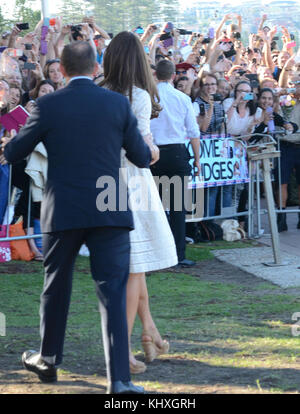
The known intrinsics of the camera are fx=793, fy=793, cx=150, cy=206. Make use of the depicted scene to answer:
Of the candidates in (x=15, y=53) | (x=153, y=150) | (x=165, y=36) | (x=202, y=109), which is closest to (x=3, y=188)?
(x=15, y=53)

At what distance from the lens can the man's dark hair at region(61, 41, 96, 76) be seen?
4.39 metres

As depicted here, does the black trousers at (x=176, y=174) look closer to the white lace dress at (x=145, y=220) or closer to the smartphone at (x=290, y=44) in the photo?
the white lace dress at (x=145, y=220)

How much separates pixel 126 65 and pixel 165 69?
3668mm

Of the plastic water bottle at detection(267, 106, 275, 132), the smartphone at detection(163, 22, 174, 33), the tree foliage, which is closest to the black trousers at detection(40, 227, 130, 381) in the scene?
the plastic water bottle at detection(267, 106, 275, 132)

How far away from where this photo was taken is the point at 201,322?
6418mm

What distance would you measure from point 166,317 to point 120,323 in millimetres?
2350

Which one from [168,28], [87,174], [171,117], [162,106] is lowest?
[87,174]

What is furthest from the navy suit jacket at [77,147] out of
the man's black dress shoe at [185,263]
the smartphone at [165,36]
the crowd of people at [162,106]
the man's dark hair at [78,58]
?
the smartphone at [165,36]

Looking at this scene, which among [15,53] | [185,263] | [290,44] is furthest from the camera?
[290,44]

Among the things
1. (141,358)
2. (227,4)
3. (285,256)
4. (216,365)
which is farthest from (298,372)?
(227,4)

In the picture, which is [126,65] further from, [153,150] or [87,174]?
[87,174]

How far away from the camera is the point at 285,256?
30.7 feet

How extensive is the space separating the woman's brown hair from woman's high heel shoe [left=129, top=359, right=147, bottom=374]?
1671 mm

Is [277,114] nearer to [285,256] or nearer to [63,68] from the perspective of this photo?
[285,256]
